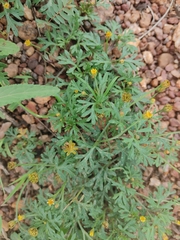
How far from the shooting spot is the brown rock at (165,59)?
95.7 inches

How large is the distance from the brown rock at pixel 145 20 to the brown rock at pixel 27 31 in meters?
0.77

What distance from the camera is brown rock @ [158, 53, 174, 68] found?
243 centimetres

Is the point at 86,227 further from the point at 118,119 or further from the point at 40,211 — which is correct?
the point at 118,119

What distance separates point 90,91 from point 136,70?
1.54ft

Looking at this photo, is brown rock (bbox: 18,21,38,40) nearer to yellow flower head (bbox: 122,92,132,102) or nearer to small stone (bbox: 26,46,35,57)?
small stone (bbox: 26,46,35,57)

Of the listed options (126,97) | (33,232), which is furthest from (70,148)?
(33,232)

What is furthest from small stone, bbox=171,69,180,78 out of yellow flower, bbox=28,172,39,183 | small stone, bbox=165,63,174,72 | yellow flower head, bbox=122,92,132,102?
yellow flower, bbox=28,172,39,183

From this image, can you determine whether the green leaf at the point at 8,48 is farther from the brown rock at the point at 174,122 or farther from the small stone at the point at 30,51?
the brown rock at the point at 174,122

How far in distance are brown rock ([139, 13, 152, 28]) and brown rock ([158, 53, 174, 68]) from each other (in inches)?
9.7

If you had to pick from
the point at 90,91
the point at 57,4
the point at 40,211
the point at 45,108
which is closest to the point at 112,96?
the point at 90,91

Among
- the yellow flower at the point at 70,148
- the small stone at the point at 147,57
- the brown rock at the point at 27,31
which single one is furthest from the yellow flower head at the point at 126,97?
the brown rock at the point at 27,31

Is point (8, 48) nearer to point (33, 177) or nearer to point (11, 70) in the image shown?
point (11, 70)

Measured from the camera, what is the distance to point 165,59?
7.97ft

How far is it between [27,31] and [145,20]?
0.85m
